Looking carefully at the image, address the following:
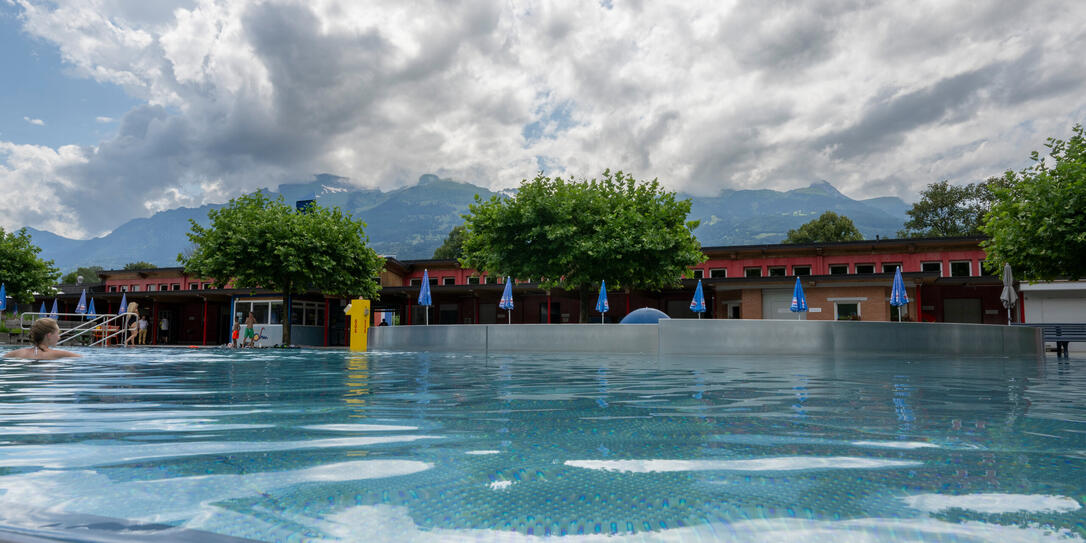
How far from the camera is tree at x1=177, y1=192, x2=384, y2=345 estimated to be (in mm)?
27109

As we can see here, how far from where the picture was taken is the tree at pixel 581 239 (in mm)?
26062

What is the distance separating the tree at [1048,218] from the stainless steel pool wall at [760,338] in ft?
10.8

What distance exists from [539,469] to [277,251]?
2692cm

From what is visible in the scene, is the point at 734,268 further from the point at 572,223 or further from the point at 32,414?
the point at 32,414

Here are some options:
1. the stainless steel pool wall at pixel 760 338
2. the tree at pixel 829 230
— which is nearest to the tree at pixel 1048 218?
the stainless steel pool wall at pixel 760 338

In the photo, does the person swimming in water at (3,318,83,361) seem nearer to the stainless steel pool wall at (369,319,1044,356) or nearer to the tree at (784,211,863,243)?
the stainless steel pool wall at (369,319,1044,356)

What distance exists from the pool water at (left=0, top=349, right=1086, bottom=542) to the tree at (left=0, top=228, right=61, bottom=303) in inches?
1655

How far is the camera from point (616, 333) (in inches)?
575

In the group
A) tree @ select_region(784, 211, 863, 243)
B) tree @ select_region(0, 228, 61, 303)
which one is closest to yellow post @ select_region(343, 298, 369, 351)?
tree @ select_region(0, 228, 61, 303)

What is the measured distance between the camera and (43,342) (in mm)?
9484

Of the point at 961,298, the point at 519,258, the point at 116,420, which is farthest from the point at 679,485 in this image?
the point at 961,298

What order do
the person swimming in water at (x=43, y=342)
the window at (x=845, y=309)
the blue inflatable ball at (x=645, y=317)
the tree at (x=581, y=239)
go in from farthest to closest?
the window at (x=845, y=309) < the tree at (x=581, y=239) < the blue inflatable ball at (x=645, y=317) < the person swimming in water at (x=43, y=342)

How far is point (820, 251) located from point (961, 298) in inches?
289

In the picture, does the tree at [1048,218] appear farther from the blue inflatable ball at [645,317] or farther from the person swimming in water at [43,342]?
the person swimming in water at [43,342]
